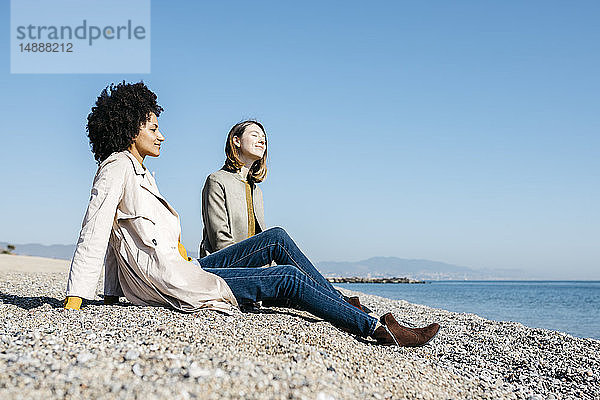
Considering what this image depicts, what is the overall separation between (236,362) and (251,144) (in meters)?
3.10

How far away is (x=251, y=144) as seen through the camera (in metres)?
5.87

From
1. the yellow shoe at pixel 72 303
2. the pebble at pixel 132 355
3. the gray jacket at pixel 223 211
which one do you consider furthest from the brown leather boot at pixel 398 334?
the yellow shoe at pixel 72 303

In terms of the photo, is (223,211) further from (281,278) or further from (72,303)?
(72,303)

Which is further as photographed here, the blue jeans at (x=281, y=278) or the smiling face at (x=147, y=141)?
the smiling face at (x=147, y=141)

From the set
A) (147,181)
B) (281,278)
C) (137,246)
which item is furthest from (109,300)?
(281,278)

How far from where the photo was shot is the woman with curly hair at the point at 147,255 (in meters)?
4.41

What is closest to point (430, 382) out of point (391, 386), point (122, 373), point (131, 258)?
point (391, 386)

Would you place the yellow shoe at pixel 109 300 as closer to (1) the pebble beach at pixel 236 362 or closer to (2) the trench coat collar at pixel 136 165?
(1) the pebble beach at pixel 236 362

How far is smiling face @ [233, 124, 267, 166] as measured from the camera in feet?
19.2

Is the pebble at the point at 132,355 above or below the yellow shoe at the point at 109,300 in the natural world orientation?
below

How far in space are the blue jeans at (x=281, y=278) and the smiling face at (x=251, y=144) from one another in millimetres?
1213

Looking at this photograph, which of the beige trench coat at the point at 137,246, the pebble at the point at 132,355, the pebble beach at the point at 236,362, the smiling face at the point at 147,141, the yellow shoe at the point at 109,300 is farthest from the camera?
the yellow shoe at the point at 109,300

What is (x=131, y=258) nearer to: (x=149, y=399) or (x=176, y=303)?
(x=176, y=303)

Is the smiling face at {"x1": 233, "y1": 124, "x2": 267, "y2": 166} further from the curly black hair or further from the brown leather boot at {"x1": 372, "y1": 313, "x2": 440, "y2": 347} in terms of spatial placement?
the brown leather boot at {"x1": 372, "y1": 313, "x2": 440, "y2": 347}
